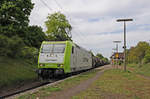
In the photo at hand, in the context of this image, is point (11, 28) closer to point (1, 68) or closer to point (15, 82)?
point (1, 68)

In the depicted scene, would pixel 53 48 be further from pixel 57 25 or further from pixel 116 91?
pixel 57 25

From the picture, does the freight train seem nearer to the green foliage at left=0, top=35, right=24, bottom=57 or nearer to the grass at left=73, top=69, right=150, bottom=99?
the grass at left=73, top=69, right=150, bottom=99

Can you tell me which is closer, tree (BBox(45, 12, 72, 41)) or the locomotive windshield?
the locomotive windshield

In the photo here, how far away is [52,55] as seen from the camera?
1478 cm

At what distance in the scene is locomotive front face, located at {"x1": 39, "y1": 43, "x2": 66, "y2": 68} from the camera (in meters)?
14.4

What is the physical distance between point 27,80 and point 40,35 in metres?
17.3

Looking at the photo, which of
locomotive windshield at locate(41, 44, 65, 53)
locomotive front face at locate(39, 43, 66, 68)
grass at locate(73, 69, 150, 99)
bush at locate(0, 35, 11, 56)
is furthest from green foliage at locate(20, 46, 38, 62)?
grass at locate(73, 69, 150, 99)

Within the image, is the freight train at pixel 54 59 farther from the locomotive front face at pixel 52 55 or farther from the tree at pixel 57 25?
the tree at pixel 57 25

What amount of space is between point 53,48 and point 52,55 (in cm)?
71

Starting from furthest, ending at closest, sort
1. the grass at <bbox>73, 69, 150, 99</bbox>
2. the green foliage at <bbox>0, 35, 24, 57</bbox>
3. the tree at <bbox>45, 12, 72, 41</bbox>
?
the tree at <bbox>45, 12, 72, 41</bbox>, the grass at <bbox>73, 69, 150, 99</bbox>, the green foliage at <bbox>0, 35, 24, 57</bbox>

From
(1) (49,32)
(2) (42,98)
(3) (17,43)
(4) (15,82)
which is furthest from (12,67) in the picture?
(1) (49,32)

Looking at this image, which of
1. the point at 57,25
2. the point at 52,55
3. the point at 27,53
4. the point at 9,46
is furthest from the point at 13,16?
the point at 57,25

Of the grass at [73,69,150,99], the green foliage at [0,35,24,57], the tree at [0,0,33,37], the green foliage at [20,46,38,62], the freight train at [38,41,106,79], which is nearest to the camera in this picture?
the green foliage at [0,35,24,57]

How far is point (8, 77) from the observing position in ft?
40.0
